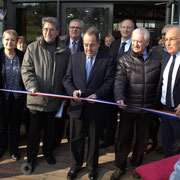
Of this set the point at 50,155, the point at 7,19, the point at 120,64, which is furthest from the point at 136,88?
the point at 7,19

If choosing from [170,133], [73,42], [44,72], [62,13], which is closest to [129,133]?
[170,133]

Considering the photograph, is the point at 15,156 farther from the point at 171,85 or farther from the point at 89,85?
the point at 171,85

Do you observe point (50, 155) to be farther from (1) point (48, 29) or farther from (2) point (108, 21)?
(2) point (108, 21)

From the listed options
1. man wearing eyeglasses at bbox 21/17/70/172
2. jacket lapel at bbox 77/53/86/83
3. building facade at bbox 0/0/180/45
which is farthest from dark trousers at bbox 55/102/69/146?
building facade at bbox 0/0/180/45

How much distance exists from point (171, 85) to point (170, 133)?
0.58 m

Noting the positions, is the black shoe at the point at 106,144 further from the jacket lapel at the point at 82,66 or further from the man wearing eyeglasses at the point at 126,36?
the jacket lapel at the point at 82,66

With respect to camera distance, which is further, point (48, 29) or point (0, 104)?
point (0, 104)

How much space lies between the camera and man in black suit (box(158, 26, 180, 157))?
2650 millimetres

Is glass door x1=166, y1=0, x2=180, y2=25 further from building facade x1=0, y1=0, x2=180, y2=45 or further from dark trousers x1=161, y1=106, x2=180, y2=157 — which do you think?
dark trousers x1=161, y1=106, x2=180, y2=157

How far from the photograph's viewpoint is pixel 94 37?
2.80m

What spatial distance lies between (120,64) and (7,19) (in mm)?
4899

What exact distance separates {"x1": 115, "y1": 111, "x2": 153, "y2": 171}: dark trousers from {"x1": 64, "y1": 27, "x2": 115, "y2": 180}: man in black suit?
0.96 feet

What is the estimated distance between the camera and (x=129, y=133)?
303 centimetres

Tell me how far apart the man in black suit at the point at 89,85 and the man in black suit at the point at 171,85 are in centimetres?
64
